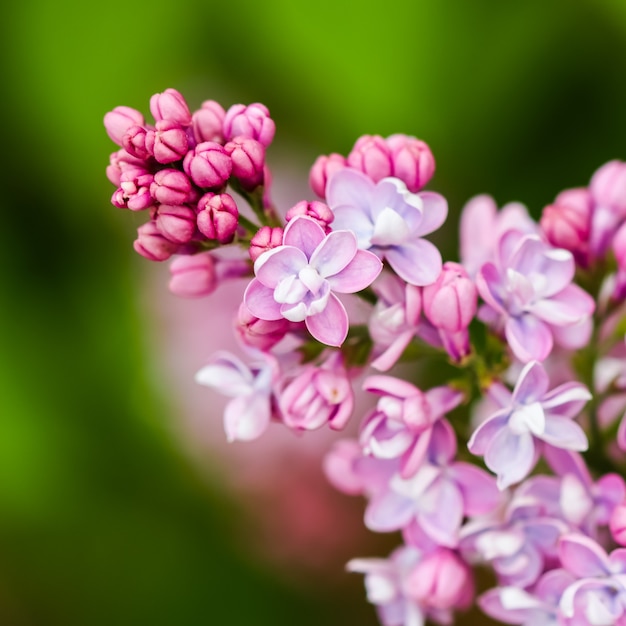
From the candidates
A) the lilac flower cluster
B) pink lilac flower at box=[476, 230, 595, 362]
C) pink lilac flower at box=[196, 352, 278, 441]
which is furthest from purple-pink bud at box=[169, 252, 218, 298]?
pink lilac flower at box=[476, 230, 595, 362]

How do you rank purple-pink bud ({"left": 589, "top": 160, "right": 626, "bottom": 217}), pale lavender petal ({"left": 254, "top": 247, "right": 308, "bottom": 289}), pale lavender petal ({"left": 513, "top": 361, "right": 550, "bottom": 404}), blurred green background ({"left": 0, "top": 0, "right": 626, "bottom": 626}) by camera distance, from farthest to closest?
blurred green background ({"left": 0, "top": 0, "right": 626, "bottom": 626}) < purple-pink bud ({"left": 589, "top": 160, "right": 626, "bottom": 217}) < pale lavender petal ({"left": 513, "top": 361, "right": 550, "bottom": 404}) < pale lavender petal ({"left": 254, "top": 247, "right": 308, "bottom": 289})

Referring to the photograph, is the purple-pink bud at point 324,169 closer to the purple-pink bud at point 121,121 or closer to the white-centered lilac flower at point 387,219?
the white-centered lilac flower at point 387,219

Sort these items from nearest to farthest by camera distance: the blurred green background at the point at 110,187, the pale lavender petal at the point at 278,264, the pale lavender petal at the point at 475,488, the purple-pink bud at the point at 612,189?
1. the pale lavender petal at the point at 278,264
2. the pale lavender petal at the point at 475,488
3. the purple-pink bud at the point at 612,189
4. the blurred green background at the point at 110,187

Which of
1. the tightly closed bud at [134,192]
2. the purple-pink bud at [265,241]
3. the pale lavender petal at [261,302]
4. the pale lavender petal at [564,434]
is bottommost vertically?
the pale lavender petal at [564,434]

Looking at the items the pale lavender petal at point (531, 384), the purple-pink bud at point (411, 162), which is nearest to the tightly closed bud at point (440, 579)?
the pale lavender petal at point (531, 384)

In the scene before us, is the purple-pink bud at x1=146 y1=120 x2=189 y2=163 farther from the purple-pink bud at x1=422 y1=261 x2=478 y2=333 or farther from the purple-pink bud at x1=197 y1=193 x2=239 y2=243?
the purple-pink bud at x1=422 y1=261 x2=478 y2=333

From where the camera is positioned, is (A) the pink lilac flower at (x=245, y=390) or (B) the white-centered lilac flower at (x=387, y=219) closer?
(B) the white-centered lilac flower at (x=387, y=219)
